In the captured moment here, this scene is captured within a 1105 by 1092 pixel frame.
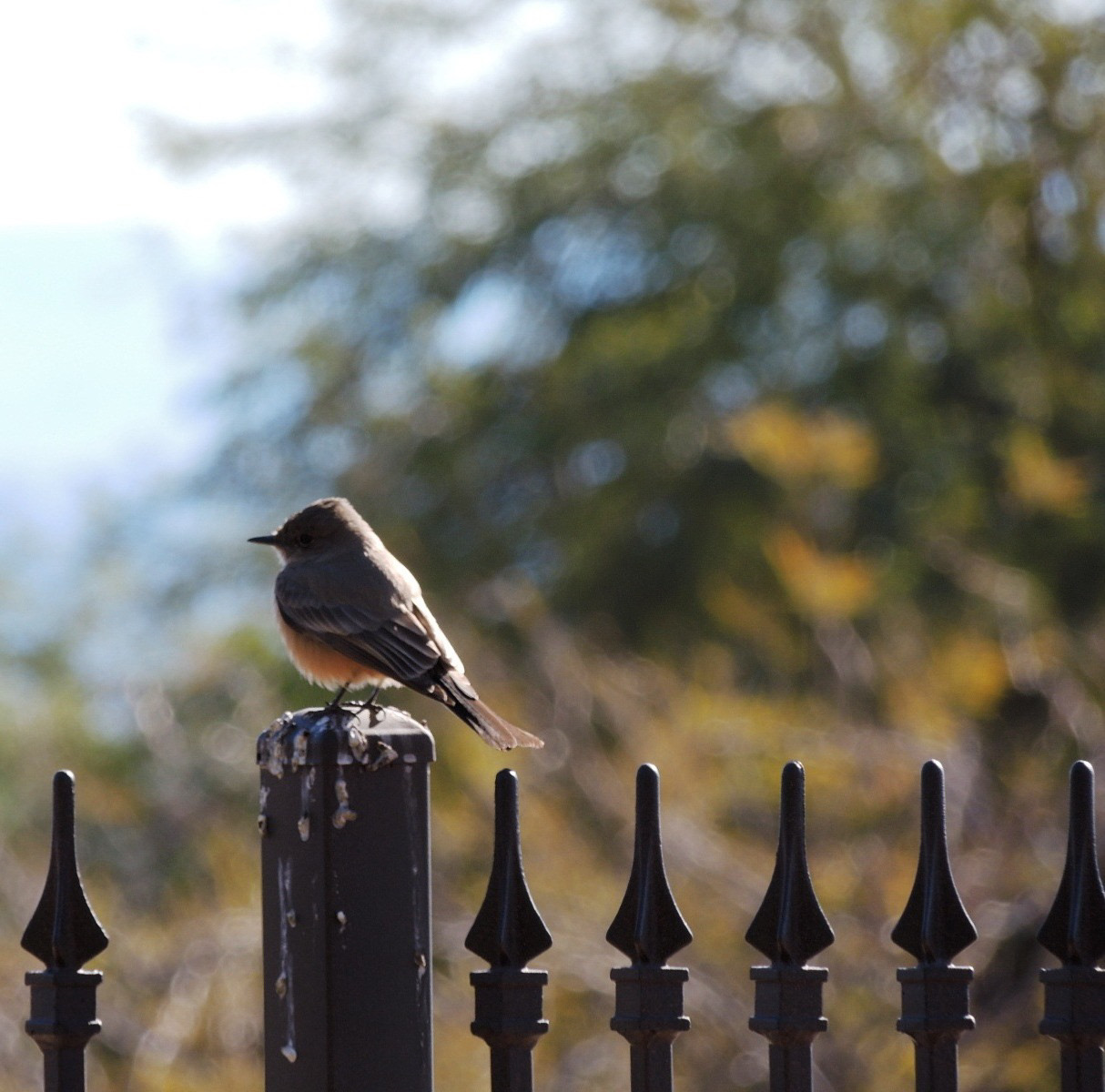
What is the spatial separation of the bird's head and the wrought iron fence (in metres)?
2.72

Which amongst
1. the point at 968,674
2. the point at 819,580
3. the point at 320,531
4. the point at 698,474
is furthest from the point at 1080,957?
the point at 698,474

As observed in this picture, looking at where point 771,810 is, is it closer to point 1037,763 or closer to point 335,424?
point 1037,763

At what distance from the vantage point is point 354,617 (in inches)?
188

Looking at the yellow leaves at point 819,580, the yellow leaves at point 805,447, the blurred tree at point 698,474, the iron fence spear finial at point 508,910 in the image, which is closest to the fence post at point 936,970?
the iron fence spear finial at point 508,910

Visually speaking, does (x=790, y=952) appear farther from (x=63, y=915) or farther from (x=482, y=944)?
(x=63, y=915)

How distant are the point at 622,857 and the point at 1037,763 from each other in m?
2.51

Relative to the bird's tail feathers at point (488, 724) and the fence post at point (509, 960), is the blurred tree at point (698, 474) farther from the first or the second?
the fence post at point (509, 960)

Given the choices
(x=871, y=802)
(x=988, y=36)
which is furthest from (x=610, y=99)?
(x=871, y=802)

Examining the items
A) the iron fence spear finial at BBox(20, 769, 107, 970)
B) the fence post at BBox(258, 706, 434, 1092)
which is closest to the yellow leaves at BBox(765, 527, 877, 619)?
the fence post at BBox(258, 706, 434, 1092)

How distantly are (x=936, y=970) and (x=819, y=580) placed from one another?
625 centimetres

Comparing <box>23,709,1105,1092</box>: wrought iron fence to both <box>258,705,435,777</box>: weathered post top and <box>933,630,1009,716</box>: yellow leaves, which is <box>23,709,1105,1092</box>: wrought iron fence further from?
<box>933,630,1009,716</box>: yellow leaves

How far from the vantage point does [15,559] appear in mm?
23469

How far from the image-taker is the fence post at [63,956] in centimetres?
246

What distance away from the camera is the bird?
4516 millimetres
